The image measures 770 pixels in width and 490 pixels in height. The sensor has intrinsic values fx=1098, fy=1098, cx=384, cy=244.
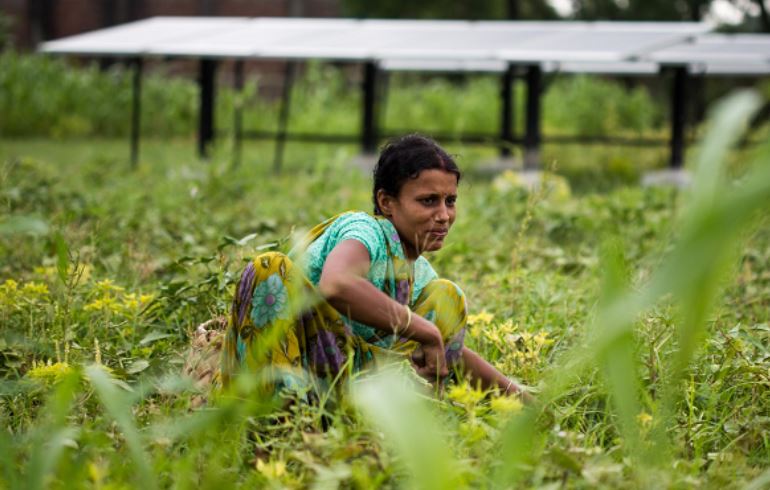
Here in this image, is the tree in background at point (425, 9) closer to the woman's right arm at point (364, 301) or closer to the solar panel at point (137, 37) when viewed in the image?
the solar panel at point (137, 37)

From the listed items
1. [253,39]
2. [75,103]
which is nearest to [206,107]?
[253,39]

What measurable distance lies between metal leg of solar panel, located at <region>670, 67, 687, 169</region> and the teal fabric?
25.5 ft

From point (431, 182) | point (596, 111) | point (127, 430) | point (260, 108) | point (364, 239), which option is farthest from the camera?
point (260, 108)

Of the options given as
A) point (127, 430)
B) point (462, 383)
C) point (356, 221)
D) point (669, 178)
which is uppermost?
point (356, 221)

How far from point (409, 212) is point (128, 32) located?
9799mm

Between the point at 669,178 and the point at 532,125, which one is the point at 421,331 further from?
the point at 669,178

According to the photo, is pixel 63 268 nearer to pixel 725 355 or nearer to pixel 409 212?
pixel 409 212

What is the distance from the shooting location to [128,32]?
1175 centimetres

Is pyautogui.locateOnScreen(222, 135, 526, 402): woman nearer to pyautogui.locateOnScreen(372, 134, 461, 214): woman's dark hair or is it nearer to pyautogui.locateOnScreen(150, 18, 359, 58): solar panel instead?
pyautogui.locateOnScreen(372, 134, 461, 214): woman's dark hair

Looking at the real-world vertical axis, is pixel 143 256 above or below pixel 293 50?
below

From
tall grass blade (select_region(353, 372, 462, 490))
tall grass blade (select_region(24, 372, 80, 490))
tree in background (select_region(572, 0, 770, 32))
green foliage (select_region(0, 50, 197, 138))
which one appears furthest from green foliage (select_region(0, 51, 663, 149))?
tall grass blade (select_region(353, 372, 462, 490))

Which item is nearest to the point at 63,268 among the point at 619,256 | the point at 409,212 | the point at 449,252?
the point at 409,212

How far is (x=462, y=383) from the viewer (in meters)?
2.39

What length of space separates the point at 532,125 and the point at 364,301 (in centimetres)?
749
